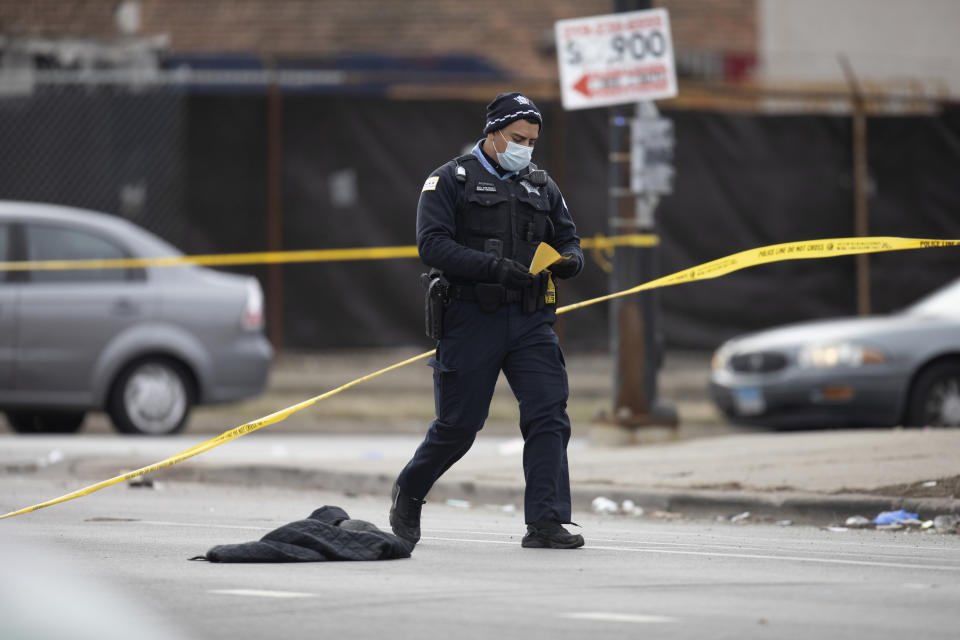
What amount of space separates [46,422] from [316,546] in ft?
25.4

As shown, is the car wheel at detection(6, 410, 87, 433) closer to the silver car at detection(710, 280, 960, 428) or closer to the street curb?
the street curb

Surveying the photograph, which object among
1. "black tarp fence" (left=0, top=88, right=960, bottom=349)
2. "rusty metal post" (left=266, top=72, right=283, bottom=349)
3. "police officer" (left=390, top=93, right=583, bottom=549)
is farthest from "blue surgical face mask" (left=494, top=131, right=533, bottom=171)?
"rusty metal post" (left=266, top=72, right=283, bottom=349)

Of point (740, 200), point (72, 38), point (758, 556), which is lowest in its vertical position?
point (758, 556)

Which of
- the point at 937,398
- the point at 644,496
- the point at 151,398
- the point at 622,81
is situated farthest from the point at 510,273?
the point at 151,398

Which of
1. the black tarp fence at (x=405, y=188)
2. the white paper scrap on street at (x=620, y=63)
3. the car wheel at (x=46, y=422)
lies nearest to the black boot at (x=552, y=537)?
the white paper scrap on street at (x=620, y=63)

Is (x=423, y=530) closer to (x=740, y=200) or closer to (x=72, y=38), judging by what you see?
(x=740, y=200)

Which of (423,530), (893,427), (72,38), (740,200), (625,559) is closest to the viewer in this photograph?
(625,559)

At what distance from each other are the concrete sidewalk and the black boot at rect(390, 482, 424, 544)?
209 cm

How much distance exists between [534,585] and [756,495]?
2.95 m

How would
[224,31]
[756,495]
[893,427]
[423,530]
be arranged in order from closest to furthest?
[423,530], [756,495], [893,427], [224,31]

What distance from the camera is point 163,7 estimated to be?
21.8m

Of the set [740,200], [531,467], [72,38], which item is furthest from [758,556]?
[72,38]

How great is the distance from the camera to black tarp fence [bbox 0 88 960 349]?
15.8m

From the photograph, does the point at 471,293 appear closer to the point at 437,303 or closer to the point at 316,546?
the point at 437,303
